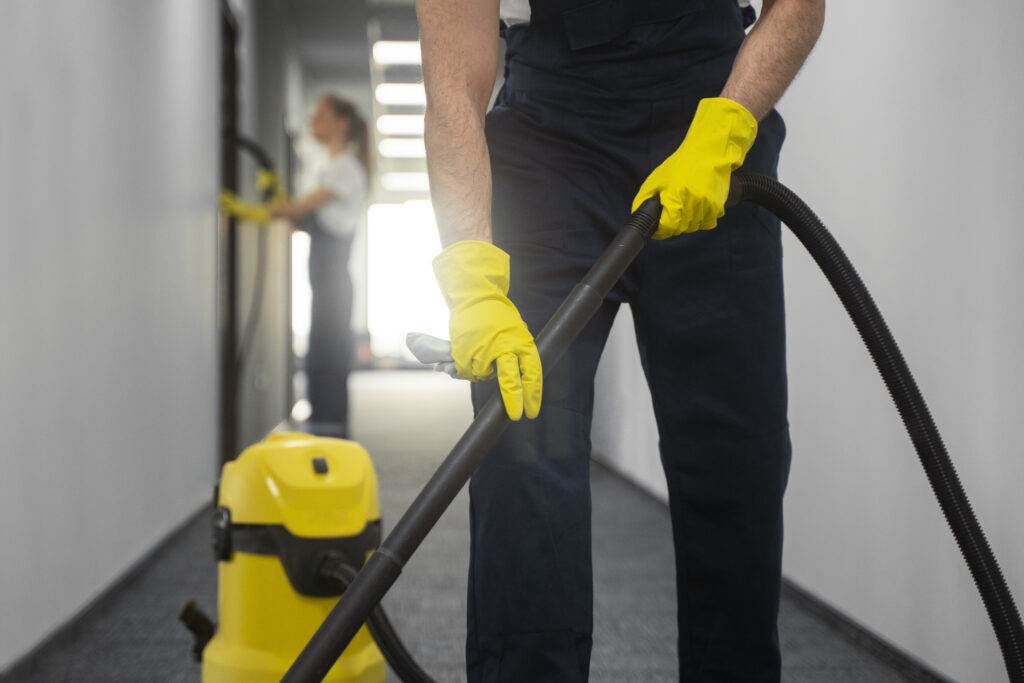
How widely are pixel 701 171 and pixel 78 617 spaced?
136cm

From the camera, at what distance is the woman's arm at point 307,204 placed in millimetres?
3613

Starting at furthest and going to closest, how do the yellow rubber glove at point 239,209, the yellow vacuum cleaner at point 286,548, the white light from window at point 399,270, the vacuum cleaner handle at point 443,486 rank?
the white light from window at point 399,270, the yellow rubber glove at point 239,209, the yellow vacuum cleaner at point 286,548, the vacuum cleaner handle at point 443,486

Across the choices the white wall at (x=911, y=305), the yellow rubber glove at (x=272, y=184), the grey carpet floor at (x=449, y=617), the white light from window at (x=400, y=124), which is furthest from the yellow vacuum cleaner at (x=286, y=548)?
the white light from window at (x=400, y=124)

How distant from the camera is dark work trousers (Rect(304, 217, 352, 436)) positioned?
157 inches

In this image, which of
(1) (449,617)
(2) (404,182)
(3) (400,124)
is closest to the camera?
(1) (449,617)

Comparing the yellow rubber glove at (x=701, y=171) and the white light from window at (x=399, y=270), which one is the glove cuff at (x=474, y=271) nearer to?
the yellow rubber glove at (x=701, y=171)

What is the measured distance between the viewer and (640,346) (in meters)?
1.01

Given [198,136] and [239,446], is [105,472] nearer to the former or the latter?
[198,136]

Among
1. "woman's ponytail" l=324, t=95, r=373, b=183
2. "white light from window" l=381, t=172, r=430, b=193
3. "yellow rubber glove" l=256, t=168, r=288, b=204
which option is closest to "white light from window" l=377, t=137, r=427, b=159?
"white light from window" l=381, t=172, r=430, b=193

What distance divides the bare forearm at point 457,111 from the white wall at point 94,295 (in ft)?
2.54

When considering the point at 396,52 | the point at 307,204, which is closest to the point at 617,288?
the point at 307,204

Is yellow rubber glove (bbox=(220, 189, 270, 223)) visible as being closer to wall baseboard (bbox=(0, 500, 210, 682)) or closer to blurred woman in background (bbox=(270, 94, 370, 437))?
blurred woman in background (bbox=(270, 94, 370, 437))

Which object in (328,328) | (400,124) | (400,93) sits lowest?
(328,328)

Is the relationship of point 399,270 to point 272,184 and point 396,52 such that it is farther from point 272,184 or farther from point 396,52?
point 272,184
